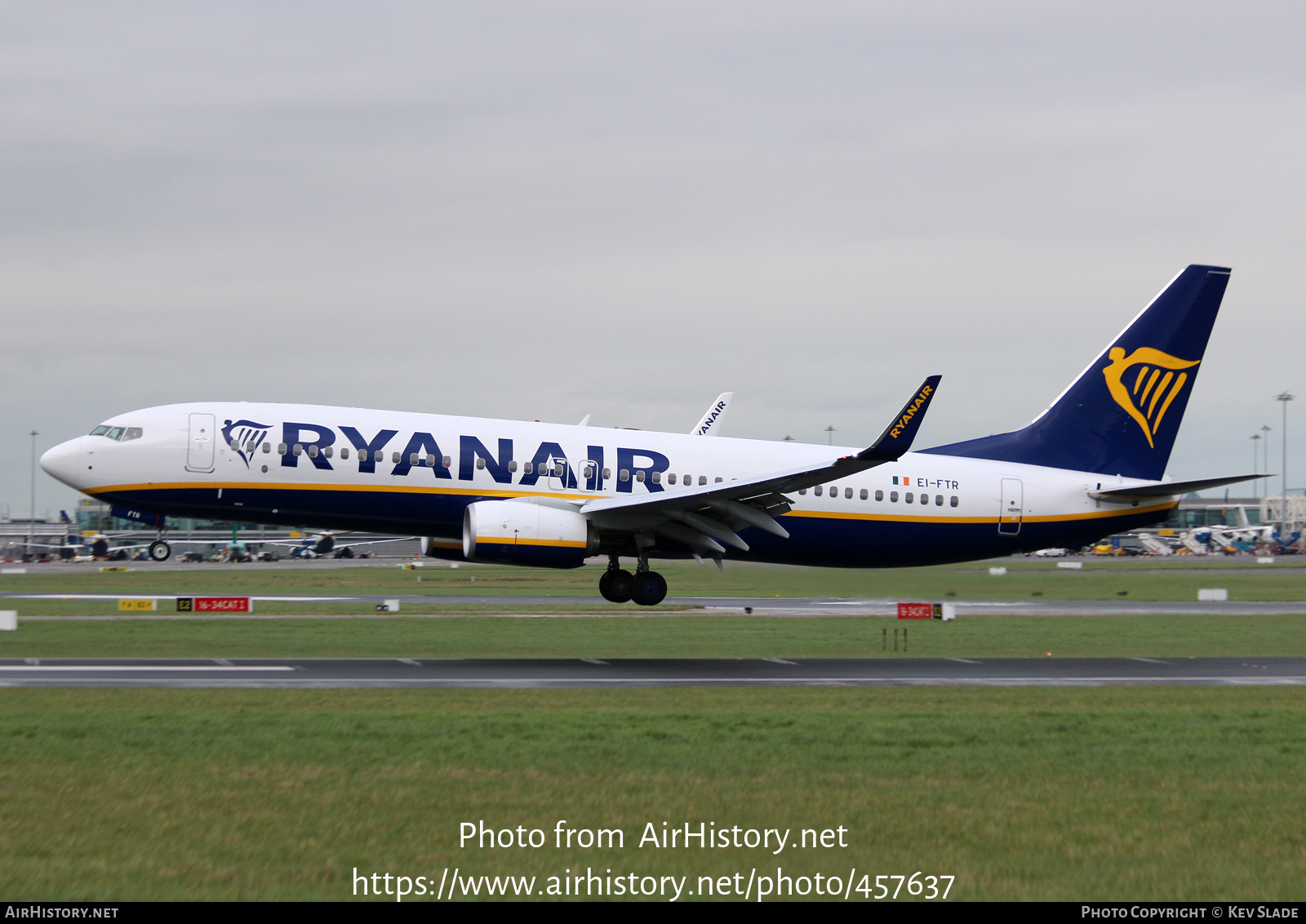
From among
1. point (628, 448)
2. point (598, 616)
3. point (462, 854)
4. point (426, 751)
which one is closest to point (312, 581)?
point (598, 616)

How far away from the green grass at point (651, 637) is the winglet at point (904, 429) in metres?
7.60

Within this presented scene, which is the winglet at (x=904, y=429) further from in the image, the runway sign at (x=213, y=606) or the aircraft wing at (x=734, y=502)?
the runway sign at (x=213, y=606)

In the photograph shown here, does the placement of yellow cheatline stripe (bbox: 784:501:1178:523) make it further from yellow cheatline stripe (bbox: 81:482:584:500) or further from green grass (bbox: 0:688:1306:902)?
green grass (bbox: 0:688:1306:902)

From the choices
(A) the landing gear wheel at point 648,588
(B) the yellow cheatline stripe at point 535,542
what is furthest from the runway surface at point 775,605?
(B) the yellow cheatline stripe at point 535,542

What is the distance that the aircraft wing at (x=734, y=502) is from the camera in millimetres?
29031

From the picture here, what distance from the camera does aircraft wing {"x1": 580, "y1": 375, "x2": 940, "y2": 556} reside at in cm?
2903

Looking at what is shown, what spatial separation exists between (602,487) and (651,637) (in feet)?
22.2

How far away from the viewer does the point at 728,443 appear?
3662cm

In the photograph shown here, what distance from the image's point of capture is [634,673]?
28.7 m

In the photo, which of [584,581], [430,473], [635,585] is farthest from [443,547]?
[584,581]

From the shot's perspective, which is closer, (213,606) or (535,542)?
(535,542)

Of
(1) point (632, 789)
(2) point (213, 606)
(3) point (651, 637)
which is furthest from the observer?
(2) point (213, 606)

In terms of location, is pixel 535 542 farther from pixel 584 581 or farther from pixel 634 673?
pixel 584 581
